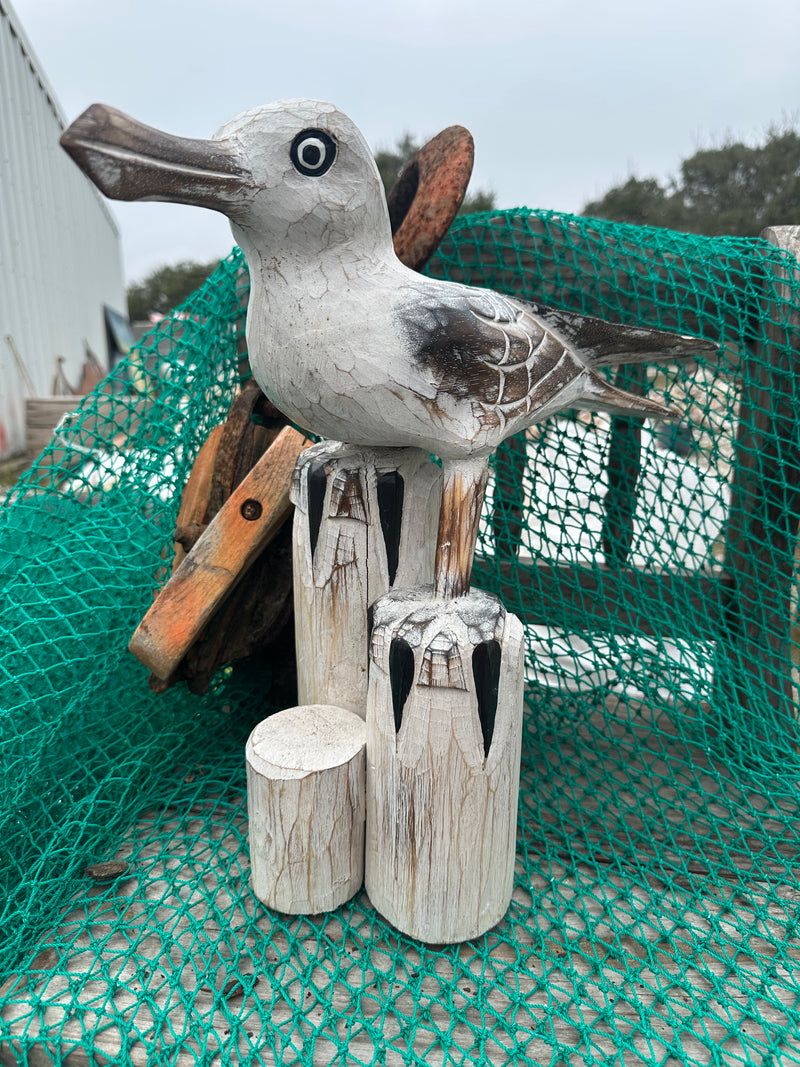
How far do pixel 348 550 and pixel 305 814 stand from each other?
399mm

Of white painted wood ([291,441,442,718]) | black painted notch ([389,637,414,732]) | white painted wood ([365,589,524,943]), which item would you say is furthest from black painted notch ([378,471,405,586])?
black painted notch ([389,637,414,732])

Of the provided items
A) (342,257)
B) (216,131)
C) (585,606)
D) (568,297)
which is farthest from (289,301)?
(585,606)

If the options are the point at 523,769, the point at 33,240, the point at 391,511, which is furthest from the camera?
the point at 33,240

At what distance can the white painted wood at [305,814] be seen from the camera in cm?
97

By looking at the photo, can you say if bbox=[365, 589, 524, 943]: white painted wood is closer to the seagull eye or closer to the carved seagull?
the carved seagull

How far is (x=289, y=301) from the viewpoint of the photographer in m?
0.91

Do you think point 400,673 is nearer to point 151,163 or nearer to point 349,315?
point 349,315

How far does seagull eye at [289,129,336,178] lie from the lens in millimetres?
836

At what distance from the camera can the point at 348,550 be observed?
1105 millimetres

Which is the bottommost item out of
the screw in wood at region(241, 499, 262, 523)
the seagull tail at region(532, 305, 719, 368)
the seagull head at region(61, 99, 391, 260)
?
the screw in wood at region(241, 499, 262, 523)

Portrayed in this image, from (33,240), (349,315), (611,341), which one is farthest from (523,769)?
(33,240)

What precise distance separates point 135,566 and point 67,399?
5749 mm

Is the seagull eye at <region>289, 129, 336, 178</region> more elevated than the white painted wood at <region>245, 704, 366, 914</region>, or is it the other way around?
the seagull eye at <region>289, 129, 336, 178</region>

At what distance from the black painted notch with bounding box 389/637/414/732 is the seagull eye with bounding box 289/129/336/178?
23.9 inches
